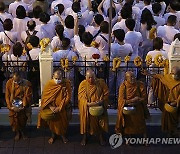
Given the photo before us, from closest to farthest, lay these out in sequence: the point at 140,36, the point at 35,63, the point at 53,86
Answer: the point at 53,86 < the point at 35,63 < the point at 140,36

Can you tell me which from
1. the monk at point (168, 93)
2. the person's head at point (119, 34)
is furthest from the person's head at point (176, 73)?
the person's head at point (119, 34)

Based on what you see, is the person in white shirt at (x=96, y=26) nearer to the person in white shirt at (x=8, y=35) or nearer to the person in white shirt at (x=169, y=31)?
the person in white shirt at (x=169, y=31)

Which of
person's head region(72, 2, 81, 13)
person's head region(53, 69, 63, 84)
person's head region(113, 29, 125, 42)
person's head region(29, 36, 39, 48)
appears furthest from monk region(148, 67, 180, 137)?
person's head region(72, 2, 81, 13)

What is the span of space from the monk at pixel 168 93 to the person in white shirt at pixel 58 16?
3.65 metres

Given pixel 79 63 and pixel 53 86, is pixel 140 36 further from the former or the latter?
pixel 53 86

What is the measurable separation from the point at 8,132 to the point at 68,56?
2.02 metres

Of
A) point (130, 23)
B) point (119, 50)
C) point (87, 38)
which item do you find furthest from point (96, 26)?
point (87, 38)

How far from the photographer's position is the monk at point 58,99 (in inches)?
412

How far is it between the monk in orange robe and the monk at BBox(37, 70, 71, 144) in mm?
1784

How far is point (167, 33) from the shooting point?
12.8 metres

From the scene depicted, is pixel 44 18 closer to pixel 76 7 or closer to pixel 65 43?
pixel 76 7

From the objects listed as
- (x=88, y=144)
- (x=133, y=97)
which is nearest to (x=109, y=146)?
(x=88, y=144)

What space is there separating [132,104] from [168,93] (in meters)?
0.79

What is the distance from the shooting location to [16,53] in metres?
11.4
